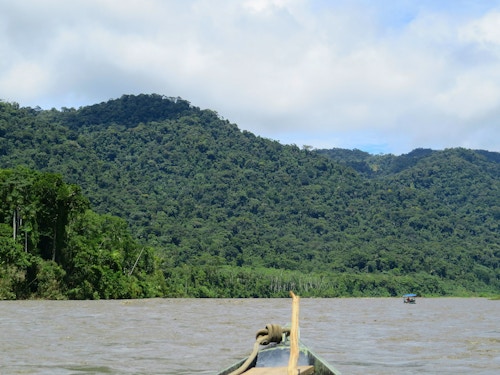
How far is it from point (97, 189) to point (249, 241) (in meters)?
28.2

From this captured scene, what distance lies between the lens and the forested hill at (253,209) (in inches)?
4439

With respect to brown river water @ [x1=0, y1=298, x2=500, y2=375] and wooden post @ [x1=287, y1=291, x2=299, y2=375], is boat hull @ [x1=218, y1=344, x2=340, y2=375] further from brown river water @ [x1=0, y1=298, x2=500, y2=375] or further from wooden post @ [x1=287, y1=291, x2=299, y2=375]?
brown river water @ [x1=0, y1=298, x2=500, y2=375]

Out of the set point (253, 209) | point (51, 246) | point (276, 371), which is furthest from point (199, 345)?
point (253, 209)

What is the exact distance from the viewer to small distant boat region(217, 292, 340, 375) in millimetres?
12125

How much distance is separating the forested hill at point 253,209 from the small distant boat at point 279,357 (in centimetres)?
6849

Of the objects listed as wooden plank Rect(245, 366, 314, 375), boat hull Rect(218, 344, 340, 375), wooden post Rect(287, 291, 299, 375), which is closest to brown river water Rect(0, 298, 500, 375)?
boat hull Rect(218, 344, 340, 375)

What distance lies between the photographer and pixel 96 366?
18.1 meters

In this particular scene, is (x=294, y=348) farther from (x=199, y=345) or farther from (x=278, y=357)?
(x=199, y=345)

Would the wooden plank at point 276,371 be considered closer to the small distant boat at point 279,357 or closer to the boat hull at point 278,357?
the small distant boat at point 279,357

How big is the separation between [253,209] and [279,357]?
141 m

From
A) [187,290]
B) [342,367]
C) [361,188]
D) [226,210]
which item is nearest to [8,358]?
[342,367]

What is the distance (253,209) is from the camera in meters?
155

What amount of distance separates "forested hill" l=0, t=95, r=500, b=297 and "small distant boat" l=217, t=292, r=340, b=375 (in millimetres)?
68491

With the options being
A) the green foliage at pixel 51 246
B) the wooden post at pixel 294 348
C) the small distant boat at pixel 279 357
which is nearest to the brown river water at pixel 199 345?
the small distant boat at pixel 279 357
